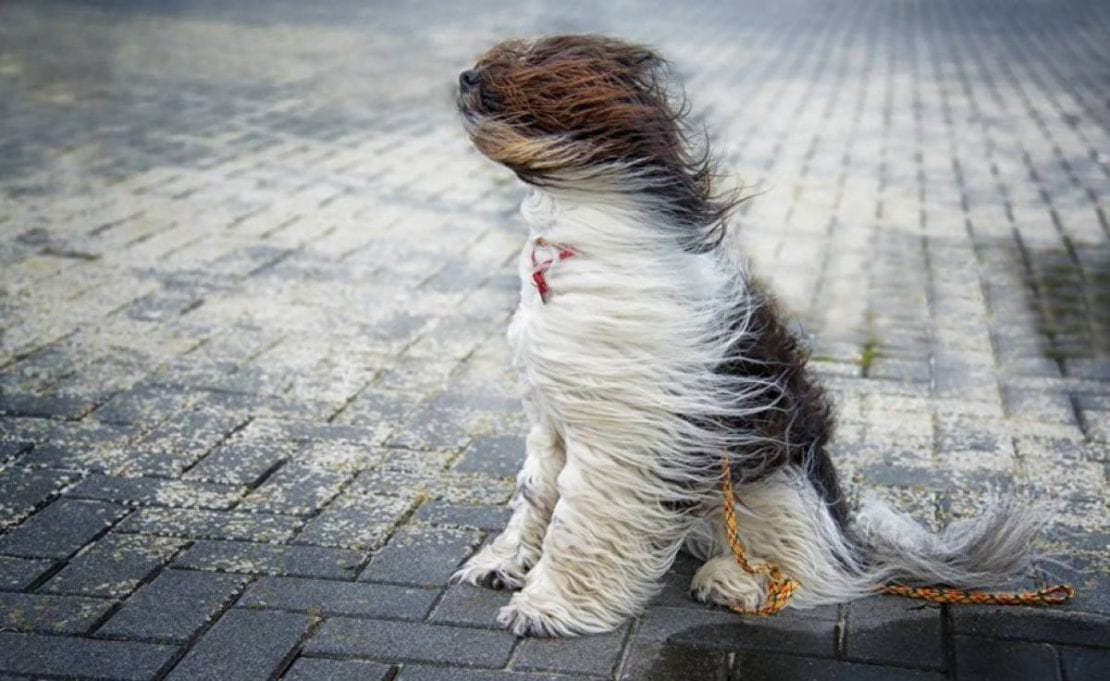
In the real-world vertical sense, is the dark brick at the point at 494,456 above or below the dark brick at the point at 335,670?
below

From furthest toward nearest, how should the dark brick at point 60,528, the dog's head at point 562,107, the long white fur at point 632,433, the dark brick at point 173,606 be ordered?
the dark brick at point 60,528 → the dark brick at point 173,606 → the long white fur at point 632,433 → the dog's head at point 562,107

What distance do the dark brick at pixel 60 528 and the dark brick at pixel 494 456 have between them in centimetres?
104

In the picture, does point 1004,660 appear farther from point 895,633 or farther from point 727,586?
point 727,586

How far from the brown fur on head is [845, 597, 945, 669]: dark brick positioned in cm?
116

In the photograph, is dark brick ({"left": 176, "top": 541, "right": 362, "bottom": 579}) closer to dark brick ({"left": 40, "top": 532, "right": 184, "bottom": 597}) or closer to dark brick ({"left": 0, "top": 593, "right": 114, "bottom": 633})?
dark brick ({"left": 40, "top": 532, "right": 184, "bottom": 597})

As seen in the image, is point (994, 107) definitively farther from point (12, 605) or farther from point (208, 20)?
point (12, 605)

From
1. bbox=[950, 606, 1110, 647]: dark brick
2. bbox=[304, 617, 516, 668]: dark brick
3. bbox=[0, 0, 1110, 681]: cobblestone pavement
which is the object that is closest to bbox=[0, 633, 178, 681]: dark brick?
bbox=[0, 0, 1110, 681]: cobblestone pavement

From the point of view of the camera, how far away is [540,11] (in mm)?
17594

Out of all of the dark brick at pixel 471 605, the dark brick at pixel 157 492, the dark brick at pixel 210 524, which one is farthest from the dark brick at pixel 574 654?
the dark brick at pixel 157 492

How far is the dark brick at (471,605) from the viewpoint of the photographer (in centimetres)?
322

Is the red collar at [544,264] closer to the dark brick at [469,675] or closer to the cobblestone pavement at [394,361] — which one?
the cobblestone pavement at [394,361]

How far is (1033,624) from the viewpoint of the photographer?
10.6 feet

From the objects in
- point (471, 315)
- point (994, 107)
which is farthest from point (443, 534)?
point (994, 107)

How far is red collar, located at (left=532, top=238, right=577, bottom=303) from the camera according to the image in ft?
9.57
